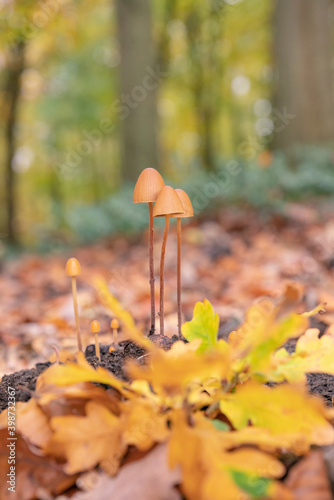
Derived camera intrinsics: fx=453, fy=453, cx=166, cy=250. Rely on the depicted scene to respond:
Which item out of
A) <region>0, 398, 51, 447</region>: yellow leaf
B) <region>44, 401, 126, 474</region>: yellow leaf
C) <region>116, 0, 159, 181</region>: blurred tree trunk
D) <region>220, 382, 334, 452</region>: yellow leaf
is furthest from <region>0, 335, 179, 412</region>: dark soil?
<region>116, 0, 159, 181</region>: blurred tree trunk

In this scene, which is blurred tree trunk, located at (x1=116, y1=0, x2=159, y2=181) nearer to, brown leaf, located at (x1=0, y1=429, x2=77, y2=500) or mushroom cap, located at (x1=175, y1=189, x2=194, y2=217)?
mushroom cap, located at (x1=175, y1=189, x2=194, y2=217)

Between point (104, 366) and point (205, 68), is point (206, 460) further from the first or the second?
point (205, 68)

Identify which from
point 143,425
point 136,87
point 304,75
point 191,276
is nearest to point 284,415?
point 143,425

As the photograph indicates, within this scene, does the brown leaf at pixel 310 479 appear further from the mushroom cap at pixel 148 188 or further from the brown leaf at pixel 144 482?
the mushroom cap at pixel 148 188

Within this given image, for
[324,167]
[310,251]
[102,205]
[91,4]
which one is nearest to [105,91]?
[91,4]

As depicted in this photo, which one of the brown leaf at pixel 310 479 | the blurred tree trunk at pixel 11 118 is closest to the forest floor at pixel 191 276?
the brown leaf at pixel 310 479

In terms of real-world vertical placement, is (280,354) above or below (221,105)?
below

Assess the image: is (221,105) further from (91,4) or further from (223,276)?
(223,276)
